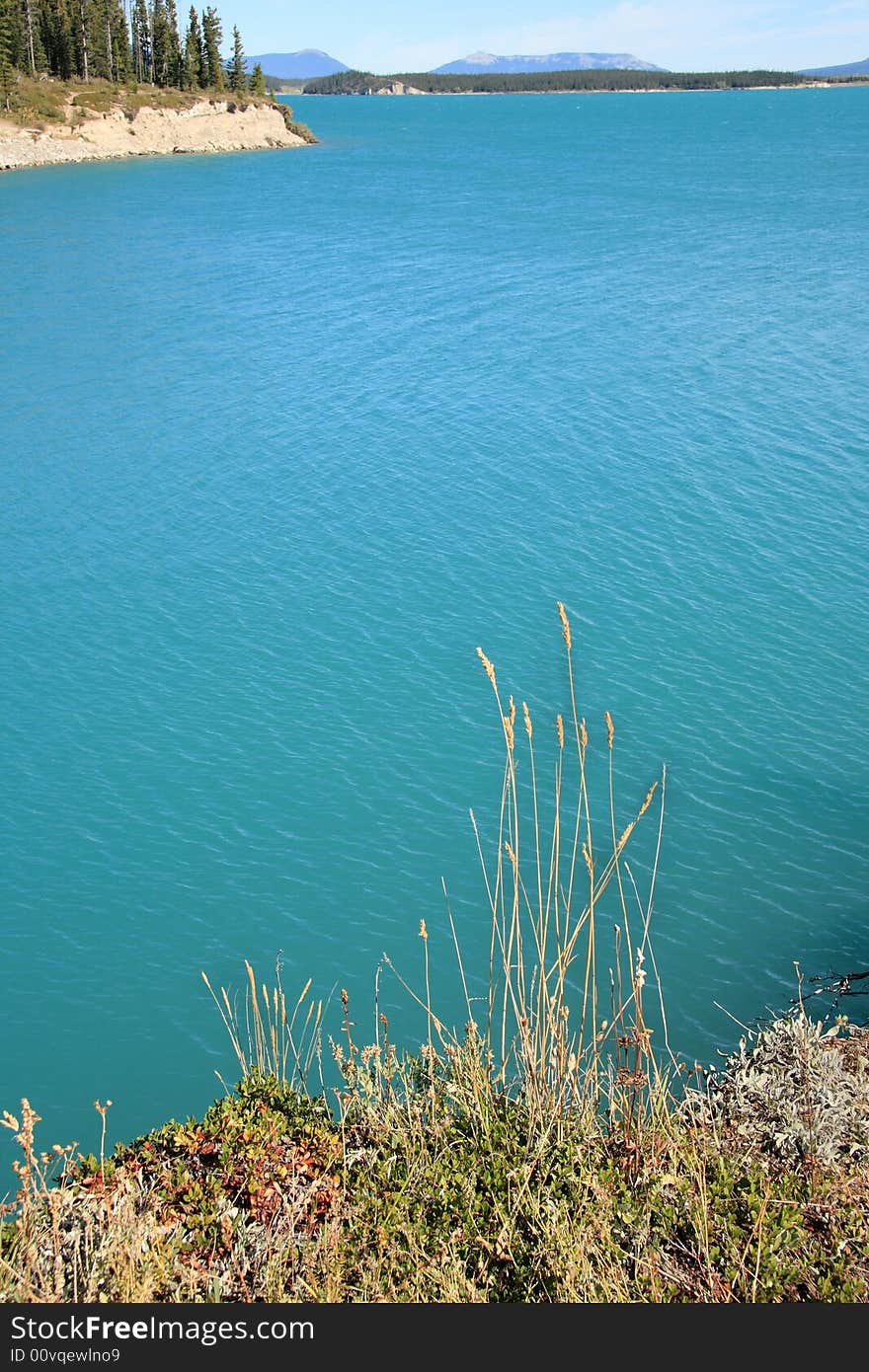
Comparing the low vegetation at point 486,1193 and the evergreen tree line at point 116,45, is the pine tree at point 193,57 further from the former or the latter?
the low vegetation at point 486,1193

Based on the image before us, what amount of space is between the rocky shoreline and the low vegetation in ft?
250

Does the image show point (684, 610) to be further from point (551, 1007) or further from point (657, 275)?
point (657, 275)

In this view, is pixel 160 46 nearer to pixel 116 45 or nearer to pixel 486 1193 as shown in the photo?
pixel 116 45

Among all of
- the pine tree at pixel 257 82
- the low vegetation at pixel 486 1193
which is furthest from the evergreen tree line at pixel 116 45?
the low vegetation at pixel 486 1193

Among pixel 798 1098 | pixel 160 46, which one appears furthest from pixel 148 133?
pixel 798 1098

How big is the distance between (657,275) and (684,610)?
26.1 meters

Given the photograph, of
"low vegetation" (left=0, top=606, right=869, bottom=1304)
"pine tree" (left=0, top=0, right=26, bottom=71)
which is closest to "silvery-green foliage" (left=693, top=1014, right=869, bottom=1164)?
"low vegetation" (left=0, top=606, right=869, bottom=1304)

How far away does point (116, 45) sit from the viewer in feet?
293

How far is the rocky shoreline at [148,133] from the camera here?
7175 cm

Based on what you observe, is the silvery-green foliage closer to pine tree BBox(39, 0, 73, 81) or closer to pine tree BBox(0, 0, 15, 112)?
pine tree BBox(0, 0, 15, 112)

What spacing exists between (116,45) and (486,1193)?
10157cm

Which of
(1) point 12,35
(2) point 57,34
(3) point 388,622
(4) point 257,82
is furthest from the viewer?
(4) point 257,82

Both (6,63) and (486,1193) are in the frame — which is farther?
(6,63)

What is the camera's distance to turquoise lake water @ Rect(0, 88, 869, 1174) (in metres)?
10.4
